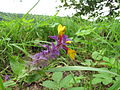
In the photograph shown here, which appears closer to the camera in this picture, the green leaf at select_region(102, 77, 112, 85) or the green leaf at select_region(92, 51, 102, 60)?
the green leaf at select_region(102, 77, 112, 85)

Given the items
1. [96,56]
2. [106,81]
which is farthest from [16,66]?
[96,56]

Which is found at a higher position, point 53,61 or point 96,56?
point 53,61

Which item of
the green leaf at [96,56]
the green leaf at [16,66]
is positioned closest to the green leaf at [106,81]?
the green leaf at [96,56]

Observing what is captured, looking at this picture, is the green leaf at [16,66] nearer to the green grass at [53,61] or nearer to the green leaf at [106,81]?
the green grass at [53,61]

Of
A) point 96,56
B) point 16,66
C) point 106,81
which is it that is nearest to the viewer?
point 16,66

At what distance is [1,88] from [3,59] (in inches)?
23.7

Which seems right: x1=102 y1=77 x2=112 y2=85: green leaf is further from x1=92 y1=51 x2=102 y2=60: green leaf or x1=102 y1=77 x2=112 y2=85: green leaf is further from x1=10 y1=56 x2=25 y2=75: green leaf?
x1=10 y1=56 x2=25 y2=75: green leaf

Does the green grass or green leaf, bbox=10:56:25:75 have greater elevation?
green leaf, bbox=10:56:25:75

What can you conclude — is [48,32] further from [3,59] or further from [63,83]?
[63,83]

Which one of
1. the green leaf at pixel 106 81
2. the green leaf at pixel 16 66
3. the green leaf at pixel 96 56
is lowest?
the green leaf at pixel 96 56

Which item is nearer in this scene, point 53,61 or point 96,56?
point 53,61

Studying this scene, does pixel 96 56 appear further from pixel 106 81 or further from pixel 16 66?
pixel 16 66

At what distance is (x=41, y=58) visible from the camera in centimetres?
46

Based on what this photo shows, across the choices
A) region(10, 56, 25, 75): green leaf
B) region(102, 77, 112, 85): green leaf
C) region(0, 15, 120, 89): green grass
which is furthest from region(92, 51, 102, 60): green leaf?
region(10, 56, 25, 75): green leaf
